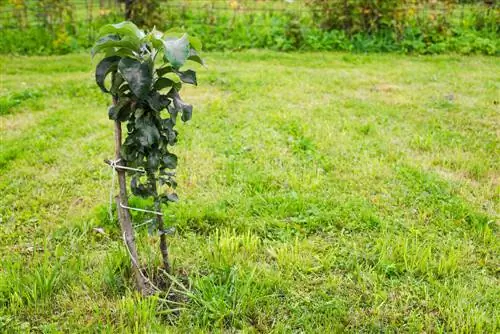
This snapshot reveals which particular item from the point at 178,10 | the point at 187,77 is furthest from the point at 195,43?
the point at 178,10

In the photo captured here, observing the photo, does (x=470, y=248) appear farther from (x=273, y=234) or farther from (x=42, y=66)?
(x=42, y=66)

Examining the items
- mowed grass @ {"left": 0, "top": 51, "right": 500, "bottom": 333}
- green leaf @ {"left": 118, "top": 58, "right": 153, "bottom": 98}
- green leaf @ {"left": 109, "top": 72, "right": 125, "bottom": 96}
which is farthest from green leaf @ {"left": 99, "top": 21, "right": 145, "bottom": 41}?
mowed grass @ {"left": 0, "top": 51, "right": 500, "bottom": 333}

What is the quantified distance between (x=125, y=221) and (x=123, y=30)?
1.04 metres

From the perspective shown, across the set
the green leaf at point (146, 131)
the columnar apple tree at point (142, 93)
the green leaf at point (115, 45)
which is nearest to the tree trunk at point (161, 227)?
the columnar apple tree at point (142, 93)

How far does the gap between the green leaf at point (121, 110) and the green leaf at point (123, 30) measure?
1.10ft

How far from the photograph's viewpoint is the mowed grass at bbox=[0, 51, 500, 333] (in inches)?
106

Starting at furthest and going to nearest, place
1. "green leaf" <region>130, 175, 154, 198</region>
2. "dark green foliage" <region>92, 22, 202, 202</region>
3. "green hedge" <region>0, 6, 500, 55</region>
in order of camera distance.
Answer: "green hedge" <region>0, 6, 500, 55</region> → "green leaf" <region>130, 175, 154, 198</region> → "dark green foliage" <region>92, 22, 202, 202</region>

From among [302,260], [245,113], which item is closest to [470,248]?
[302,260]

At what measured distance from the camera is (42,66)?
8.73 meters

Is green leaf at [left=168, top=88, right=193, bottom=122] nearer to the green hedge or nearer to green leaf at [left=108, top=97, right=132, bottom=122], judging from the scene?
green leaf at [left=108, top=97, right=132, bottom=122]

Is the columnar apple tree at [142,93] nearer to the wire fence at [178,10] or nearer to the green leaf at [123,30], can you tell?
the green leaf at [123,30]

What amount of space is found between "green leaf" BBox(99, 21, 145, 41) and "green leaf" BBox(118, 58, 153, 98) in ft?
0.38

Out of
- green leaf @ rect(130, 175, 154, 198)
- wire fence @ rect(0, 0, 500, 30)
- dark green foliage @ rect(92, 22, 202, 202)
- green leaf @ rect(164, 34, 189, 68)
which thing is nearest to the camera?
green leaf @ rect(164, 34, 189, 68)

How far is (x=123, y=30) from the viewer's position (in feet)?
7.29
